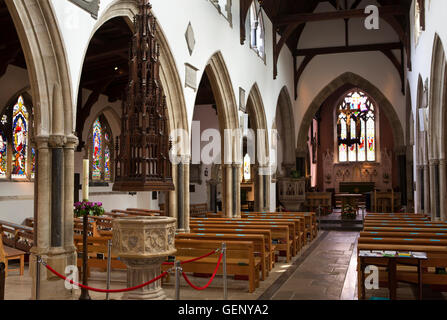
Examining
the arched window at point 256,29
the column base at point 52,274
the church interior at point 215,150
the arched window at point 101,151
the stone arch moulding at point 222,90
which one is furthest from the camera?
the arched window at point 101,151

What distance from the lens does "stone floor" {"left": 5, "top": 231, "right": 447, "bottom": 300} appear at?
6535 mm

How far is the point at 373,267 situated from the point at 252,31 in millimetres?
11289

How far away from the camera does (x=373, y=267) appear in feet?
19.7

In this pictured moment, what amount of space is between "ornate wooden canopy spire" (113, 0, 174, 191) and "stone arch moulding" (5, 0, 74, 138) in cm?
123

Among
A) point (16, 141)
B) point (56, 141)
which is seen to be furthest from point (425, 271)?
point (16, 141)

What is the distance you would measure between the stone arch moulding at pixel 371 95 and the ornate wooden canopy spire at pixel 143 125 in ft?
54.4

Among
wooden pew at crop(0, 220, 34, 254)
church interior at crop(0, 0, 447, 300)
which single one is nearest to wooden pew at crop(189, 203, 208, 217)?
church interior at crop(0, 0, 447, 300)

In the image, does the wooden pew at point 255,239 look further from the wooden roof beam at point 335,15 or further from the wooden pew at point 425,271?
the wooden roof beam at point 335,15

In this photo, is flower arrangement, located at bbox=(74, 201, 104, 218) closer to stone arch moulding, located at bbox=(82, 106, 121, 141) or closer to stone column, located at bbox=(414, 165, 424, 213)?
stone arch moulding, located at bbox=(82, 106, 121, 141)

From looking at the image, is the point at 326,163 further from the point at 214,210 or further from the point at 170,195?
the point at 170,195

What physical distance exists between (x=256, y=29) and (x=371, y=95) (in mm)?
7537

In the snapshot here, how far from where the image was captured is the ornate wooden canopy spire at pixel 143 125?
511 cm

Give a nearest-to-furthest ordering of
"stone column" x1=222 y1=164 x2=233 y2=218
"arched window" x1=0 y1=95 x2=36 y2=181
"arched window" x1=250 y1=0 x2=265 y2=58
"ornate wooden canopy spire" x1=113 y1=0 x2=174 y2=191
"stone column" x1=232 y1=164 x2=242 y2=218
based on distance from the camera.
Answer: "ornate wooden canopy spire" x1=113 y1=0 x2=174 y2=191 → "arched window" x1=0 y1=95 x2=36 y2=181 → "stone column" x1=222 y1=164 x2=233 y2=218 → "stone column" x1=232 y1=164 x2=242 y2=218 → "arched window" x1=250 y1=0 x2=265 y2=58

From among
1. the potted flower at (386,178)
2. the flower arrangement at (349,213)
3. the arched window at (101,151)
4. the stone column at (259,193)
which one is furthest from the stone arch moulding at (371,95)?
the arched window at (101,151)
